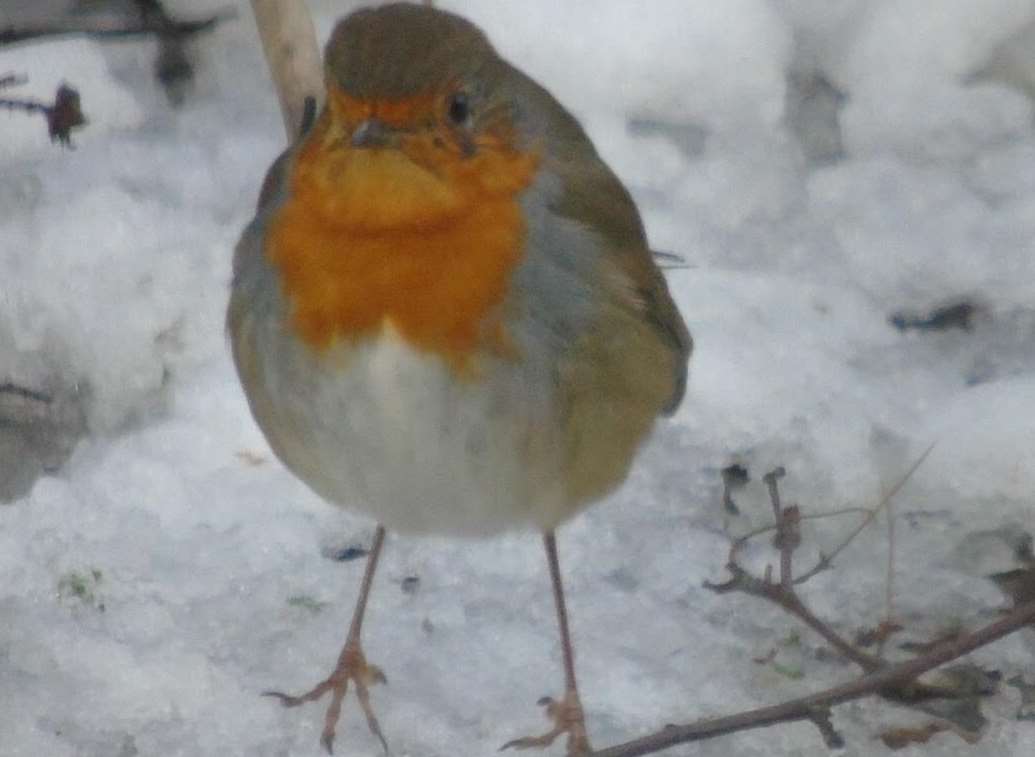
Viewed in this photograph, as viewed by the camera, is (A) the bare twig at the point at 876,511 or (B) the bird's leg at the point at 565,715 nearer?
(B) the bird's leg at the point at 565,715

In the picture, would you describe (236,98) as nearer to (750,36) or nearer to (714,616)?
(750,36)

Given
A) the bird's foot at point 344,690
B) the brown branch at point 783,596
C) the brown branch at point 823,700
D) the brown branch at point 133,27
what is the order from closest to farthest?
the brown branch at point 823,700
the brown branch at point 783,596
the bird's foot at point 344,690
the brown branch at point 133,27

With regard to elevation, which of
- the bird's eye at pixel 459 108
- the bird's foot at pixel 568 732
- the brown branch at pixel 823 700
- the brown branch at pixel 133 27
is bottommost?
the bird's foot at pixel 568 732

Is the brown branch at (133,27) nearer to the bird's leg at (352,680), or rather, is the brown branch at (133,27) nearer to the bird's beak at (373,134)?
the bird's leg at (352,680)

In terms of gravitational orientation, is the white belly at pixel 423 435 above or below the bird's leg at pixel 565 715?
above

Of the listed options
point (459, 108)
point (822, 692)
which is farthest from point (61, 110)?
point (822, 692)

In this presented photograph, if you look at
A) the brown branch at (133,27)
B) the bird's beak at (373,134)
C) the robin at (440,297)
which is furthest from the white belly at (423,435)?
the brown branch at (133,27)

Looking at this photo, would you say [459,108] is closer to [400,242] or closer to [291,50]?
[400,242]
